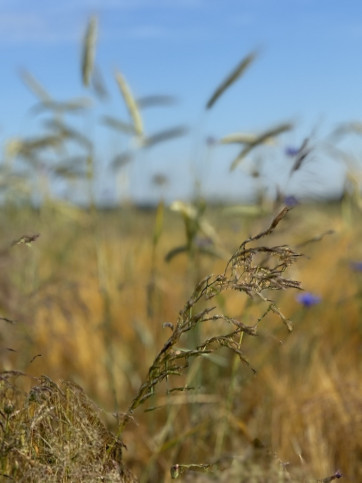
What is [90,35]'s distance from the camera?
193cm

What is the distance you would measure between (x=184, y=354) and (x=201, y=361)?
3.42 feet

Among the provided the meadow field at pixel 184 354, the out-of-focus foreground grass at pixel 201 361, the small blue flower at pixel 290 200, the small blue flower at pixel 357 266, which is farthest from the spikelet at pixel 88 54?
the small blue flower at pixel 357 266

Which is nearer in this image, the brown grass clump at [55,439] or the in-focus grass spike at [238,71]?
the brown grass clump at [55,439]

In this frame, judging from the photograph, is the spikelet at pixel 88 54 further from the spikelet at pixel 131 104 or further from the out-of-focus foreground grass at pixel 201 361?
the out-of-focus foreground grass at pixel 201 361

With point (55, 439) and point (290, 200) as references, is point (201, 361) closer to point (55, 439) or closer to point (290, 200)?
point (290, 200)

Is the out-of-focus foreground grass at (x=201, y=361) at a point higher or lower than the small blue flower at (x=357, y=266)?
lower

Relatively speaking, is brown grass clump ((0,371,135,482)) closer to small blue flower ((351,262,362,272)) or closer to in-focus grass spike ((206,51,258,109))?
in-focus grass spike ((206,51,258,109))

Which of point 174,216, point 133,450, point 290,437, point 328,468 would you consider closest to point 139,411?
point 133,450

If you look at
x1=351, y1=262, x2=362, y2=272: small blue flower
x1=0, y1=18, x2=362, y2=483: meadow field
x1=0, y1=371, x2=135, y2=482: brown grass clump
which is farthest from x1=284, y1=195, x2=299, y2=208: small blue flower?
x1=351, y1=262, x2=362, y2=272: small blue flower

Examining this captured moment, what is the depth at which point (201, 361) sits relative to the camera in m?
1.82

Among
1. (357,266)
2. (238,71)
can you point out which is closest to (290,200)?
(238,71)

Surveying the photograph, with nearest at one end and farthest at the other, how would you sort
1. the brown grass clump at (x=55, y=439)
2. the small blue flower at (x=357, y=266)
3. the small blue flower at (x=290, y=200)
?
the brown grass clump at (x=55, y=439), the small blue flower at (x=290, y=200), the small blue flower at (x=357, y=266)

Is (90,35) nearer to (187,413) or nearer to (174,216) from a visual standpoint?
(187,413)

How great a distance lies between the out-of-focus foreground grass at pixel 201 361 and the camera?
186cm
